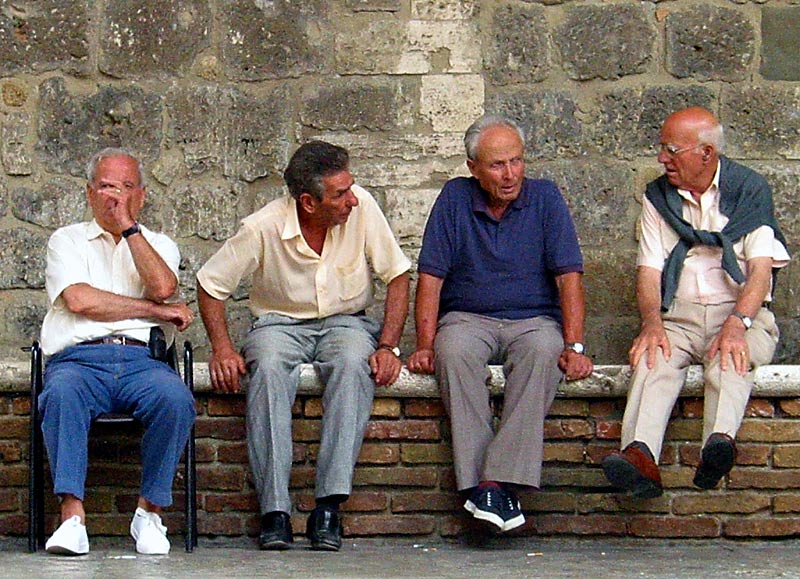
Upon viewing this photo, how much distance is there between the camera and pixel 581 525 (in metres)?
5.09

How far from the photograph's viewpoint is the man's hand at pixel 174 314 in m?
5.03

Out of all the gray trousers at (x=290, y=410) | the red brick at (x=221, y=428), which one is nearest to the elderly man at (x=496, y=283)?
the gray trousers at (x=290, y=410)

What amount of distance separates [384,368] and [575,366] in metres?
0.63

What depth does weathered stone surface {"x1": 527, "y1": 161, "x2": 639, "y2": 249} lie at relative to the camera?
6191 mm

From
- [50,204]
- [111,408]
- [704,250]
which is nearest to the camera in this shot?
[111,408]

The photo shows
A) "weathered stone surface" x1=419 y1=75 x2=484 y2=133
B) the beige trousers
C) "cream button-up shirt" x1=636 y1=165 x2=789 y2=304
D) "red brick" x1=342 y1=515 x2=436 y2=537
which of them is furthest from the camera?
"weathered stone surface" x1=419 y1=75 x2=484 y2=133

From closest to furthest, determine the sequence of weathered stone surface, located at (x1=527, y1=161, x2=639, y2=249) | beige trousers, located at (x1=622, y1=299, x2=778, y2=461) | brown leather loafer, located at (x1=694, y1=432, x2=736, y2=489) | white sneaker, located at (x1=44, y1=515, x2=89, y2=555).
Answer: white sneaker, located at (x1=44, y1=515, x2=89, y2=555) → brown leather loafer, located at (x1=694, y1=432, x2=736, y2=489) → beige trousers, located at (x1=622, y1=299, x2=778, y2=461) → weathered stone surface, located at (x1=527, y1=161, x2=639, y2=249)

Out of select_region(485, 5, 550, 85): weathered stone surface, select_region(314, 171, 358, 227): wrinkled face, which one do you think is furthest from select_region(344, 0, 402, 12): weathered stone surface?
select_region(314, 171, 358, 227): wrinkled face

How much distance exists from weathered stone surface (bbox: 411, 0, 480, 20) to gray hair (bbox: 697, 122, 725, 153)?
1.24m

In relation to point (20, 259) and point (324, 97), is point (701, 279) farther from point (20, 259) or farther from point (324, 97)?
point (20, 259)

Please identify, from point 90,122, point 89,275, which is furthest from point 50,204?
point 89,275

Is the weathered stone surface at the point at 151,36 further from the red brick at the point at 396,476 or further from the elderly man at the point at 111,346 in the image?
the red brick at the point at 396,476

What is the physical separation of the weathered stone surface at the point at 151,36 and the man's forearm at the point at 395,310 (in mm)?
1494

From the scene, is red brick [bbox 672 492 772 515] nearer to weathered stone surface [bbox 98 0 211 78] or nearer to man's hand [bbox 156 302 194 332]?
man's hand [bbox 156 302 194 332]
